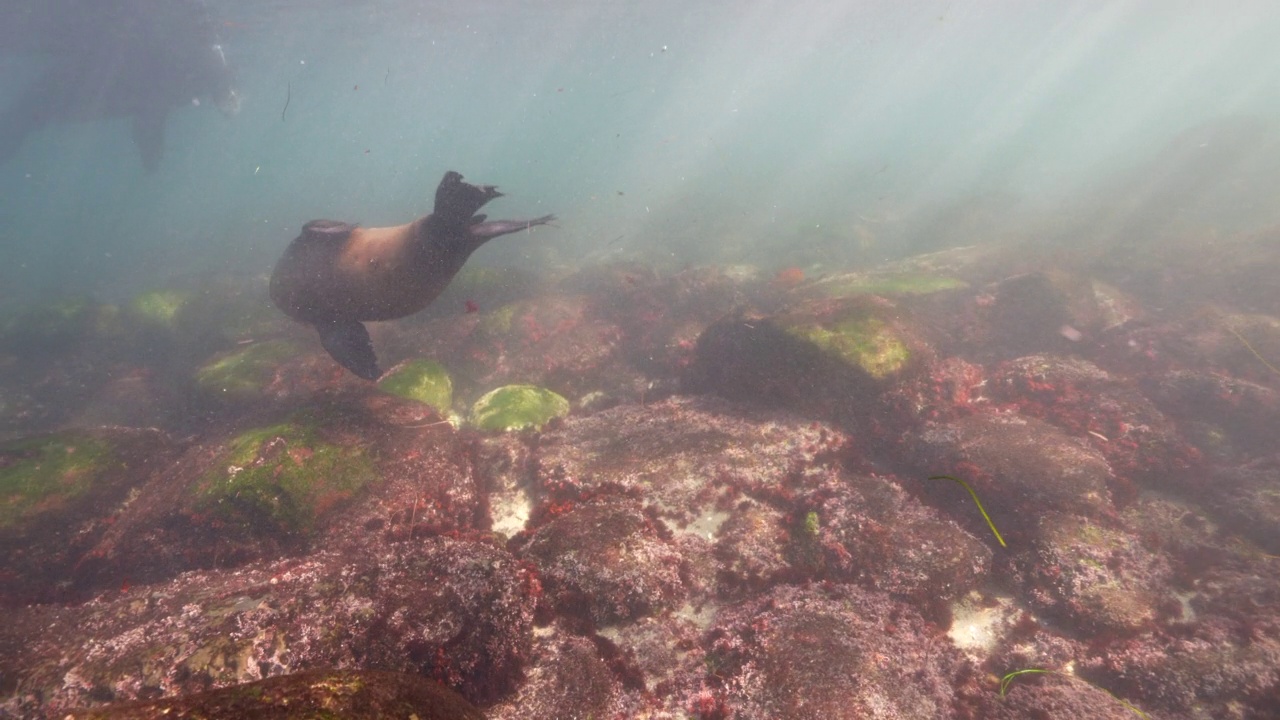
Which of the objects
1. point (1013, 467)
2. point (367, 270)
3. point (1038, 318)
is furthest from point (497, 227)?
point (1038, 318)

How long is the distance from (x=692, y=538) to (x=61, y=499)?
6777mm

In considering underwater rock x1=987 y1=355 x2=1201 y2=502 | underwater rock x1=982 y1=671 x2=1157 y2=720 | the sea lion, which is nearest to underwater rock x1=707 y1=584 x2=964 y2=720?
underwater rock x1=982 y1=671 x2=1157 y2=720

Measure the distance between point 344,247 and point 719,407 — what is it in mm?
5540

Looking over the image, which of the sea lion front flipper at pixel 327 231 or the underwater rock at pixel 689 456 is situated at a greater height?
the sea lion front flipper at pixel 327 231

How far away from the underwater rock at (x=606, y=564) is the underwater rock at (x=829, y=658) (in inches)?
26.6

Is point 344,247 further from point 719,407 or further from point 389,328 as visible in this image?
point 719,407

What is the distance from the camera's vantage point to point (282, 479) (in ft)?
16.1

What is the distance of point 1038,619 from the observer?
4.34 metres

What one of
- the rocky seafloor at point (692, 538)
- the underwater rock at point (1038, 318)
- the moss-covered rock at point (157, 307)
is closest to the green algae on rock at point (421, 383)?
the rocky seafloor at point (692, 538)

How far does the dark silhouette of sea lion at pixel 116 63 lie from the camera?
73.8 ft

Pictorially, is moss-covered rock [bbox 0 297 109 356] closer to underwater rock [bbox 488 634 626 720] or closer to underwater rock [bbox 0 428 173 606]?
underwater rock [bbox 0 428 173 606]

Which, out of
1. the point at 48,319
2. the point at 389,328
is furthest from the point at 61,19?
the point at 389,328

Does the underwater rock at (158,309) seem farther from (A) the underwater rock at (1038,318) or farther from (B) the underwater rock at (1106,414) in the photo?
(A) the underwater rock at (1038,318)

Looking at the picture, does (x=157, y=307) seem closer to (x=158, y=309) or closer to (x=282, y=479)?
(x=158, y=309)
